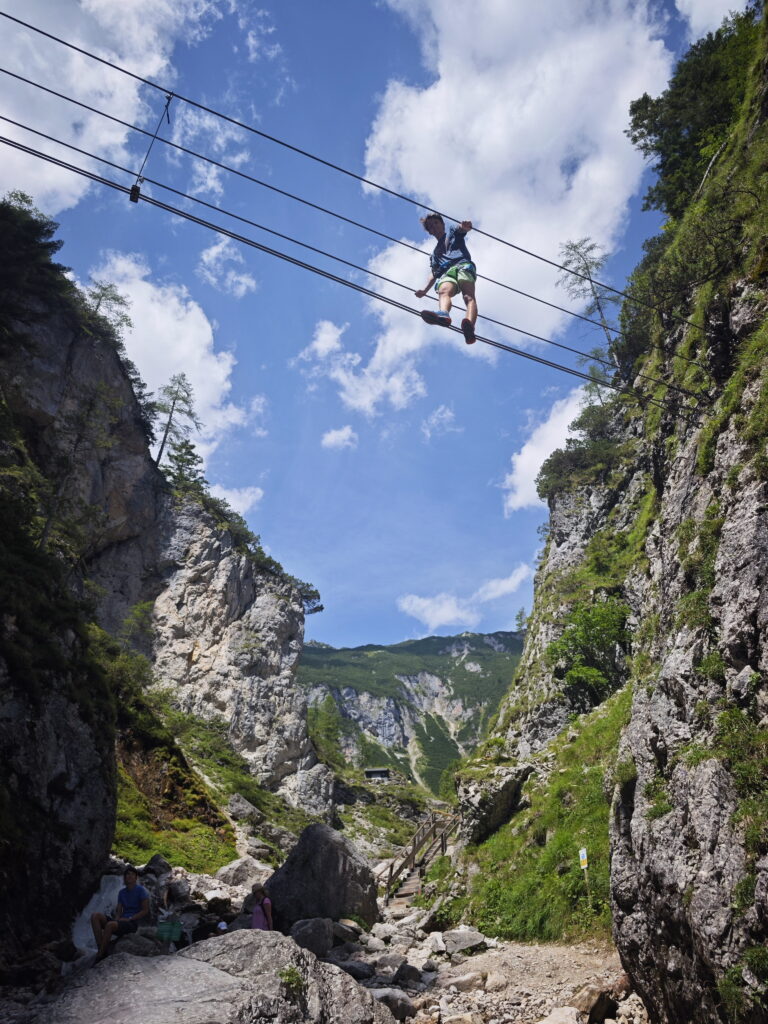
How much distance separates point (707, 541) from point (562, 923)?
902 cm

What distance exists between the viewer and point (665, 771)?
753cm

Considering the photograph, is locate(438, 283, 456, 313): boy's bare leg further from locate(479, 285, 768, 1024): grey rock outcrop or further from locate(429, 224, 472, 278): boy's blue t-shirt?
locate(479, 285, 768, 1024): grey rock outcrop

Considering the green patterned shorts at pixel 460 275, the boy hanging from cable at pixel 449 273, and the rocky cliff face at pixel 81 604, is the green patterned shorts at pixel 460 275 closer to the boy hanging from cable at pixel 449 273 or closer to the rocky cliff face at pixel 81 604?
the boy hanging from cable at pixel 449 273

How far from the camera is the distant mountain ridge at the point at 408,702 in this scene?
459 feet

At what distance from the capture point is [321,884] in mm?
14711

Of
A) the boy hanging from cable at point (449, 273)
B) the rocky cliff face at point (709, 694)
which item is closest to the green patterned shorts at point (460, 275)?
the boy hanging from cable at point (449, 273)

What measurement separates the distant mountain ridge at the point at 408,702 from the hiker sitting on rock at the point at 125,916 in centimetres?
11028

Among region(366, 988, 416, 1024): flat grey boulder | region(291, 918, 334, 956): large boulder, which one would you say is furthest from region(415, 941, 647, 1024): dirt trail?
region(291, 918, 334, 956): large boulder

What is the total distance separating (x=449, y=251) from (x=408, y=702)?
559ft

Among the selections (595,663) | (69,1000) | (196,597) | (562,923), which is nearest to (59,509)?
(69,1000)

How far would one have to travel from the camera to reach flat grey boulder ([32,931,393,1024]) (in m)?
5.47

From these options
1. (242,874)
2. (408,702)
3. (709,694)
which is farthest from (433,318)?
(408,702)

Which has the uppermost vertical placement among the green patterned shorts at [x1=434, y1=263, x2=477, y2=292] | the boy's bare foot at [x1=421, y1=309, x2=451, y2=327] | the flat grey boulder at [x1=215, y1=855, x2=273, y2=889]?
the green patterned shorts at [x1=434, y1=263, x2=477, y2=292]

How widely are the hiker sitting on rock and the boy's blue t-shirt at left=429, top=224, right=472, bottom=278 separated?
12.0m
